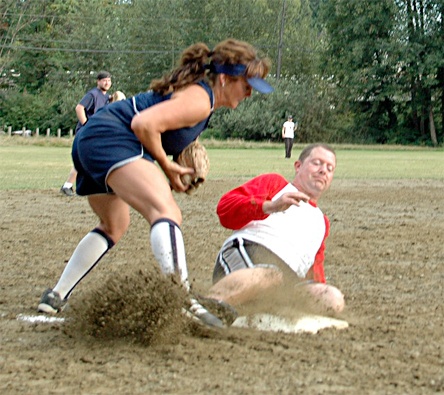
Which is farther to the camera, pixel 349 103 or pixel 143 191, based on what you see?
pixel 349 103

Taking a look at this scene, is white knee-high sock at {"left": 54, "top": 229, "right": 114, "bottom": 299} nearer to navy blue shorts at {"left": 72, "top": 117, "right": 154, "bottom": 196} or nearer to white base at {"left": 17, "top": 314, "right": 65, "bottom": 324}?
white base at {"left": 17, "top": 314, "right": 65, "bottom": 324}

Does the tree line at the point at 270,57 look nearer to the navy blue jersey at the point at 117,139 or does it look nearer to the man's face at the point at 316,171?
the man's face at the point at 316,171

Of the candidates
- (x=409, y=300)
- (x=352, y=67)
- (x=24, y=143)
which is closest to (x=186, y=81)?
(x=409, y=300)

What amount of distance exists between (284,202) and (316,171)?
0.57m

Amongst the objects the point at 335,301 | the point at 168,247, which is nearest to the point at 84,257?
the point at 168,247

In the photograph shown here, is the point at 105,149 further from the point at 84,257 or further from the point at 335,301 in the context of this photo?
the point at 335,301

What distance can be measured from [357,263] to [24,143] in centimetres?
3792

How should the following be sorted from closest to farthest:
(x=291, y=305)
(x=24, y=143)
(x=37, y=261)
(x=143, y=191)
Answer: (x=143, y=191) → (x=291, y=305) → (x=37, y=261) → (x=24, y=143)

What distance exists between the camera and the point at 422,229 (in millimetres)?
9539

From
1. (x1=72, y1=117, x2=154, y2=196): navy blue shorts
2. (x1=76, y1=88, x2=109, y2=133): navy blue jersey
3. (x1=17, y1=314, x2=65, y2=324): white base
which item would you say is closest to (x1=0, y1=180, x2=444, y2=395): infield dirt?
(x1=17, y1=314, x2=65, y2=324): white base

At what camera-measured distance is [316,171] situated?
16.2 feet

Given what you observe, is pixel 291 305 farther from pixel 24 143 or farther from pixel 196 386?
pixel 24 143

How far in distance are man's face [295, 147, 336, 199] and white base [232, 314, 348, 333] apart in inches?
29.5

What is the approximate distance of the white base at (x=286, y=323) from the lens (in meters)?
4.66
